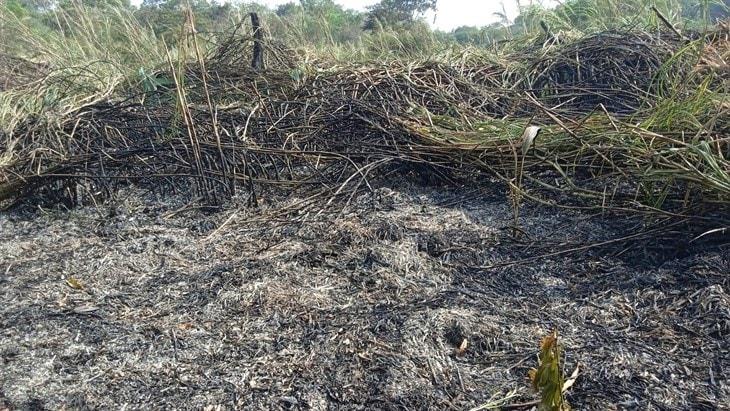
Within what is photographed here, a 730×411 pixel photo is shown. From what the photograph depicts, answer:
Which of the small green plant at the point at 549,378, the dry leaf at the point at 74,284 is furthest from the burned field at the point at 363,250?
the small green plant at the point at 549,378

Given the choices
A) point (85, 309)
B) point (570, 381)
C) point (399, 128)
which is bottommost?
point (570, 381)

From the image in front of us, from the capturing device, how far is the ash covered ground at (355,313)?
4.51 ft

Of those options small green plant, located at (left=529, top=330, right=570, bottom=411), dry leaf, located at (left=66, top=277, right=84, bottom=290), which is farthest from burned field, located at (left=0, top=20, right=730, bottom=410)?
small green plant, located at (left=529, top=330, right=570, bottom=411)

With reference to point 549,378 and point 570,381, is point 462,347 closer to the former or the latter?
point 570,381

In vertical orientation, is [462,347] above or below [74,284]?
below

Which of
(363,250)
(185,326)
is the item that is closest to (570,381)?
(363,250)

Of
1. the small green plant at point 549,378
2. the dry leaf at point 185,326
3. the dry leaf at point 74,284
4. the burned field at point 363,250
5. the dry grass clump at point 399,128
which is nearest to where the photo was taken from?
the small green plant at point 549,378

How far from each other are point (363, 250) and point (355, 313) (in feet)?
1.22

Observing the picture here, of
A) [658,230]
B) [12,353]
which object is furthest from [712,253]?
[12,353]

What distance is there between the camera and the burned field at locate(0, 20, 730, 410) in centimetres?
142

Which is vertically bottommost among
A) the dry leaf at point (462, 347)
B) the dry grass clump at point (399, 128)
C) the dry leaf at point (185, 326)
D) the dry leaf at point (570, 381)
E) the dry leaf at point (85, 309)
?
the dry leaf at point (570, 381)

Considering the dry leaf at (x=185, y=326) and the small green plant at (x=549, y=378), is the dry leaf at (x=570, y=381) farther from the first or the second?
the dry leaf at (x=185, y=326)

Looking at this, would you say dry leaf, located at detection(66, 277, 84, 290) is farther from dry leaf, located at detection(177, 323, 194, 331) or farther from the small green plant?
the small green plant

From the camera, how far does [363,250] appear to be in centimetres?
201
